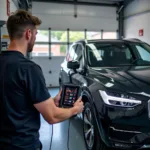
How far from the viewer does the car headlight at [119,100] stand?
2371 millimetres

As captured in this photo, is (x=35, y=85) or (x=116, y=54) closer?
(x=35, y=85)

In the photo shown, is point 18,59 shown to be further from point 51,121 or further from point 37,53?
point 37,53

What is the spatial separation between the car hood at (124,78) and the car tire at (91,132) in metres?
0.41

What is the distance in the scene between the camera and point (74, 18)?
867cm

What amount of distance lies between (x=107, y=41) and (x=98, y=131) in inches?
72.3

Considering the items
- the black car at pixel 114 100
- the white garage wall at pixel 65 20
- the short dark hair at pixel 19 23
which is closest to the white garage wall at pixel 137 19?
the white garage wall at pixel 65 20

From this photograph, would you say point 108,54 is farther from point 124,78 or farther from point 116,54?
point 124,78

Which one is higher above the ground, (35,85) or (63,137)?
(35,85)

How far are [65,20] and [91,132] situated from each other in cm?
635

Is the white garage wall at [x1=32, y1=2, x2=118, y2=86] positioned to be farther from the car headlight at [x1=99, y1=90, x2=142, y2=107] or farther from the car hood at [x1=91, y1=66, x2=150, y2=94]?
the car headlight at [x1=99, y1=90, x2=142, y2=107]

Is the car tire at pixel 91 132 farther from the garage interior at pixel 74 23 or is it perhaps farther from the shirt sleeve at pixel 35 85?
the garage interior at pixel 74 23

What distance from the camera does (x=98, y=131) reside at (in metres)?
2.61

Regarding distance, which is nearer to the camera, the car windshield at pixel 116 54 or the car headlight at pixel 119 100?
the car headlight at pixel 119 100

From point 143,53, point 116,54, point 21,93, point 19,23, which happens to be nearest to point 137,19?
point 143,53
